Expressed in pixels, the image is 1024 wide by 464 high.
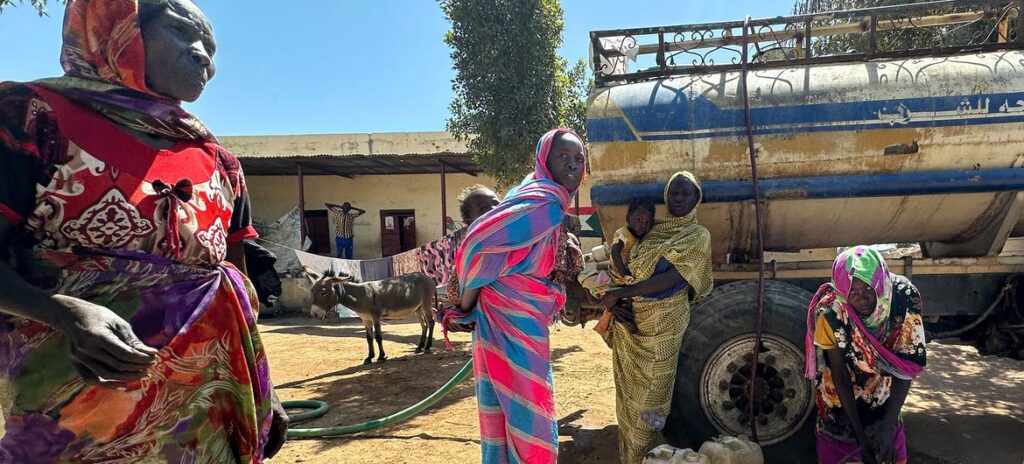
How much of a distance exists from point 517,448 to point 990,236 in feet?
12.0

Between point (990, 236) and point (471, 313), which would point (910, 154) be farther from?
point (471, 313)

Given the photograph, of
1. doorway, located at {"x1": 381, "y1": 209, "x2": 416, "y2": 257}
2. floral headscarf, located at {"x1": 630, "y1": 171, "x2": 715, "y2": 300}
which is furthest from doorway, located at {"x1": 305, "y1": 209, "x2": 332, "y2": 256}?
floral headscarf, located at {"x1": 630, "y1": 171, "x2": 715, "y2": 300}

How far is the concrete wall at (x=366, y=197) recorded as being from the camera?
45.7 feet

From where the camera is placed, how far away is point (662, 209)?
141 inches

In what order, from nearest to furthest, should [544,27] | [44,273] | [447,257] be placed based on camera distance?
[44,273] < [544,27] < [447,257]

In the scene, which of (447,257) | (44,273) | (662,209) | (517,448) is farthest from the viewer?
(447,257)

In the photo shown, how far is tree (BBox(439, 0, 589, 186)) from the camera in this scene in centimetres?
733

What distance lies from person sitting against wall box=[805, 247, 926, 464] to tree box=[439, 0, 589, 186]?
17.5 ft

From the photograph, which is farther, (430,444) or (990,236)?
(430,444)

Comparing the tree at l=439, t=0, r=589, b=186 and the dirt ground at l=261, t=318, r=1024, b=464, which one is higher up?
the tree at l=439, t=0, r=589, b=186

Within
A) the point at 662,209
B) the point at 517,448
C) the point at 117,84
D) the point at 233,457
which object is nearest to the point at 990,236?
the point at 662,209

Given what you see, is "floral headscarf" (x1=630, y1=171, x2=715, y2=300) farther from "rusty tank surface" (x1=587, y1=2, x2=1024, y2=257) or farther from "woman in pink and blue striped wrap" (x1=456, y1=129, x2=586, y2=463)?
"woman in pink and blue striped wrap" (x1=456, y1=129, x2=586, y2=463)

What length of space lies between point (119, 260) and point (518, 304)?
1.35 metres

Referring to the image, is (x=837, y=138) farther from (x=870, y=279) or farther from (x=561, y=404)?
(x=561, y=404)
